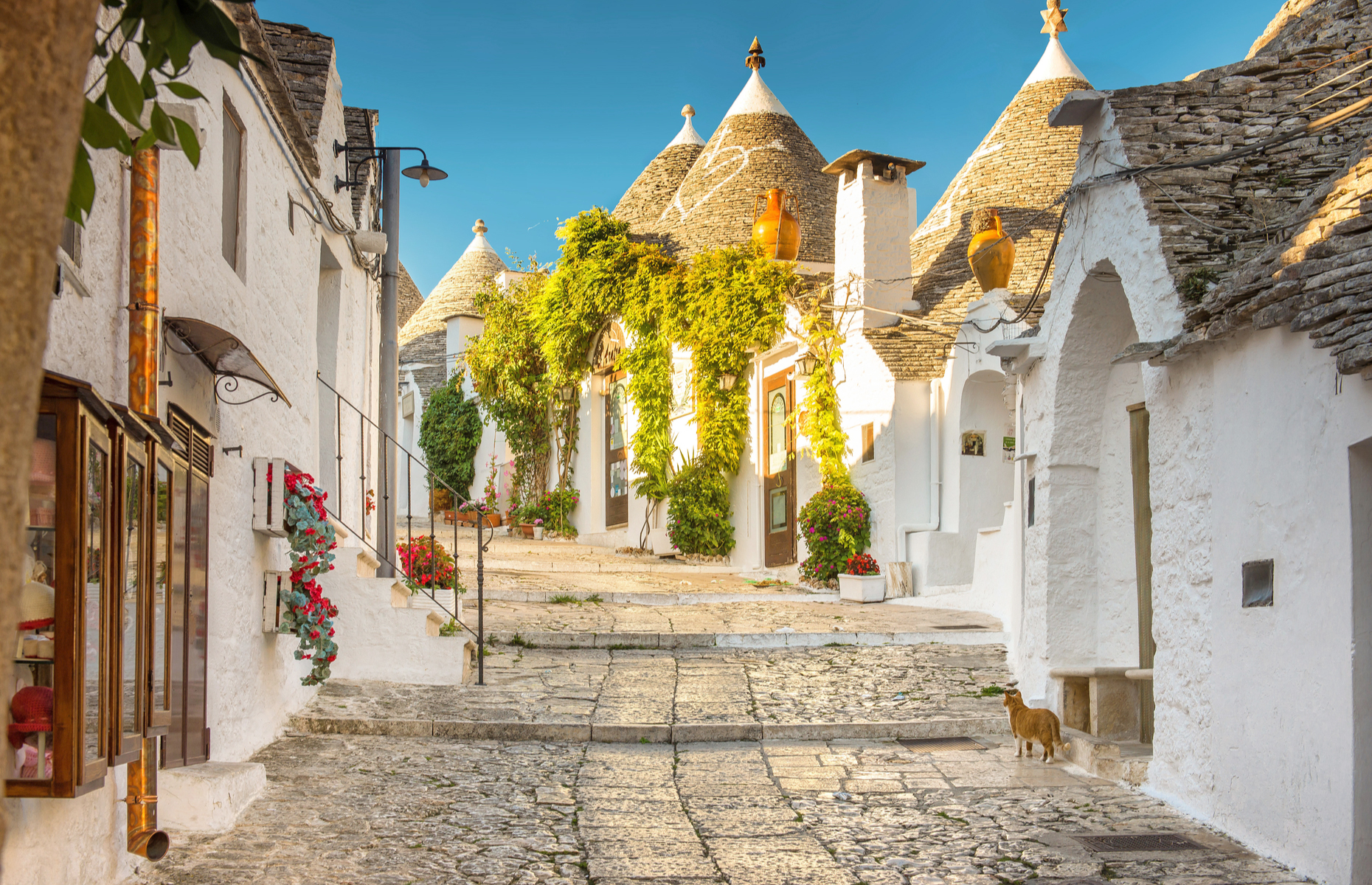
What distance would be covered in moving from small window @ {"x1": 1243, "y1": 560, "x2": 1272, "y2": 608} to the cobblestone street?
108 cm

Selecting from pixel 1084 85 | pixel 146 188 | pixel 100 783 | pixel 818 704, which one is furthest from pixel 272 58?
pixel 1084 85

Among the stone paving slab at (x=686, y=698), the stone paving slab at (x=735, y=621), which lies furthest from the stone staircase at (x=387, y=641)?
the stone paving slab at (x=735, y=621)

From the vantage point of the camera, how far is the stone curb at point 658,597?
12680mm

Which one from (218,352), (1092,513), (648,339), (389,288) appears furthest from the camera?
(648,339)

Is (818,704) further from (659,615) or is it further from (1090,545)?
(659,615)

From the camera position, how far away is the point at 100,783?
3586mm

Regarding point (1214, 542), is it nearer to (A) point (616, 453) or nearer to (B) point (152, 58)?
(B) point (152, 58)

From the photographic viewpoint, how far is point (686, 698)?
332 inches

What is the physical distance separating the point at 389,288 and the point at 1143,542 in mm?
6806

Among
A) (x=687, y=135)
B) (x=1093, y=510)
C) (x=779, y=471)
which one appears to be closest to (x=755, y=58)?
(x=687, y=135)

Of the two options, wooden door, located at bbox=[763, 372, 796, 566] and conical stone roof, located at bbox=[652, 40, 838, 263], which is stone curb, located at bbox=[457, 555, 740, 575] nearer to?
wooden door, located at bbox=[763, 372, 796, 566]

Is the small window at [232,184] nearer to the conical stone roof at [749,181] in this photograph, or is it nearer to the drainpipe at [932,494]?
the drainpipe at [932,494]

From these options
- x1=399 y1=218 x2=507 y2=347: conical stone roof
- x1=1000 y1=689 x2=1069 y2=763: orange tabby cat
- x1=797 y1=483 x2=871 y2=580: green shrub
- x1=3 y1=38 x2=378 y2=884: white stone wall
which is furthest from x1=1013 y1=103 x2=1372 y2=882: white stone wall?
x1=399 y1=218 x2=507 y2=347: conical stone roof

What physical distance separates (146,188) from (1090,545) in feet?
20.0
